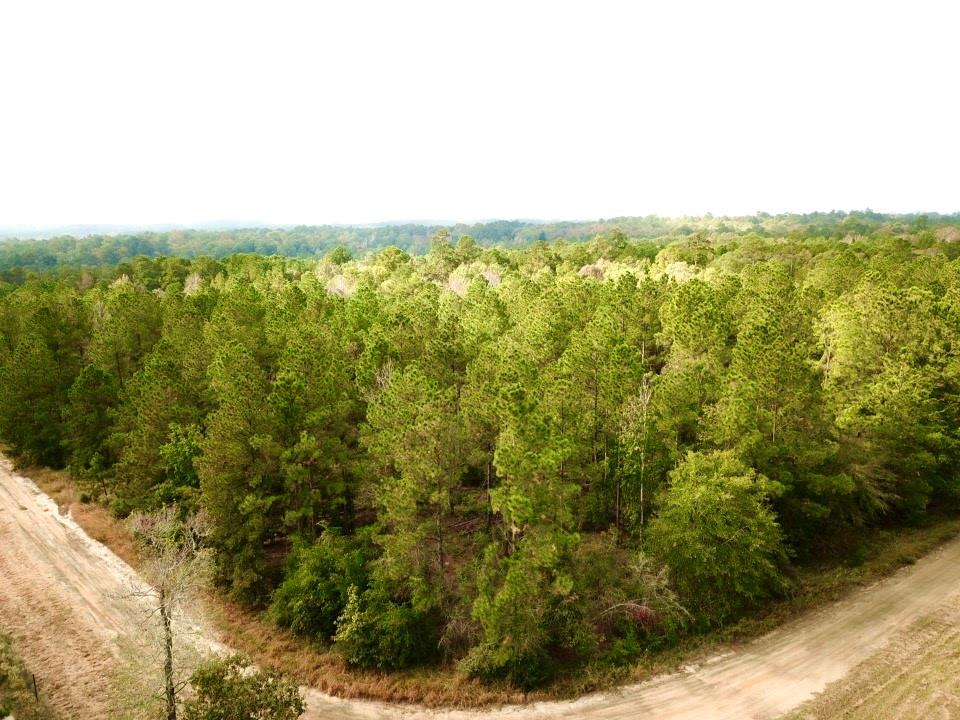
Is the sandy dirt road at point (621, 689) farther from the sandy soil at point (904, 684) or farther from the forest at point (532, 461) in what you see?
the forest at point (532, 461)

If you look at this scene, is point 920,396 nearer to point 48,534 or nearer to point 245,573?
point 245,573

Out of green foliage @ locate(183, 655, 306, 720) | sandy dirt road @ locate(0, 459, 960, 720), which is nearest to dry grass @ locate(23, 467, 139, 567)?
sandy dirt road @ locate(0, 459, 960, 720)

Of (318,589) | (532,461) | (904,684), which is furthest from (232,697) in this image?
(904,684)

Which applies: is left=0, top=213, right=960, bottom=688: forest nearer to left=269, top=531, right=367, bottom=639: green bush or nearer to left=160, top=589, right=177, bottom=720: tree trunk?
left=269, top=531, right=367, bottom=639: green bush

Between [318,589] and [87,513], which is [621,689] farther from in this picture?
[87,513]

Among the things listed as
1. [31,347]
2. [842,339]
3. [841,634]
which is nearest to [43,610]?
[31,347]

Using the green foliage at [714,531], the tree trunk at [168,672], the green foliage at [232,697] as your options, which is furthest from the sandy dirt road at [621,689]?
the green foliage at [232,697]
